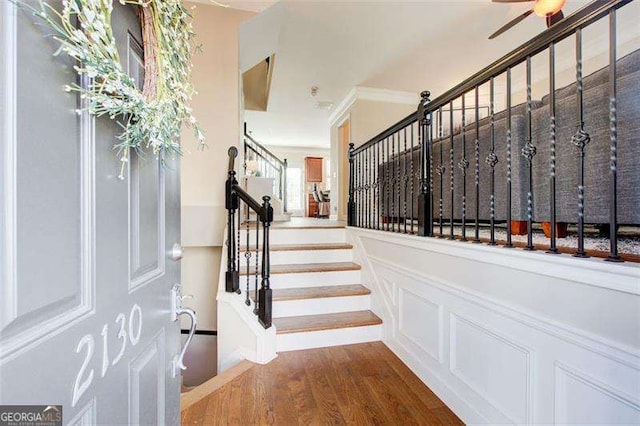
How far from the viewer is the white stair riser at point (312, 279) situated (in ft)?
8.85

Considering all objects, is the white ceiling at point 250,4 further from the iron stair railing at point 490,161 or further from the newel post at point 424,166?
the newel post at point 424,166

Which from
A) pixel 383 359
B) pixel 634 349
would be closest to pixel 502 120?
pixel 634 349

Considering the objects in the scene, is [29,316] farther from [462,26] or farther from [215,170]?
[462,26]

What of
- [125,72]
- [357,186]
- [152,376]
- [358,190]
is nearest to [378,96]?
[357,186]

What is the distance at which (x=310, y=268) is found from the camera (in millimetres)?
2805

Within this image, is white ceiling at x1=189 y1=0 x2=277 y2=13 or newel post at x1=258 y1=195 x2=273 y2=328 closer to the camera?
newel post at x1=258 y1=195 x2=273 y2=328

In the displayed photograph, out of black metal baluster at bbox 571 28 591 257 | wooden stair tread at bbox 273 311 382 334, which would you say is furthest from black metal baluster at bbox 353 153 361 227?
black metal baluster at bbox 571 28 591 257

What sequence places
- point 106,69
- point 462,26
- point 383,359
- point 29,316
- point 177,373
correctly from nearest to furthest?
point 29,316
point 106,69
point 177,373
point 383,359
point 462,26

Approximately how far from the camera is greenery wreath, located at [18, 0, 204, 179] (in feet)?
1.46

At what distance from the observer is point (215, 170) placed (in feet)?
10.7

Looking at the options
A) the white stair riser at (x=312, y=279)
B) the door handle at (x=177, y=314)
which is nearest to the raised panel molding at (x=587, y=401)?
the door handle at (x=177, y=314)

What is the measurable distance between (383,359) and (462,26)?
372 centimetres

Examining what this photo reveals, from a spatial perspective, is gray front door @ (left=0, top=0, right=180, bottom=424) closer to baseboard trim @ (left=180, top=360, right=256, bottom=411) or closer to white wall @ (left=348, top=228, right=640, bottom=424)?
baseboard trim @ (left=180, top=360, right=256, bottom=411)

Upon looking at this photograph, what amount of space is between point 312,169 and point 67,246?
10445 mm
